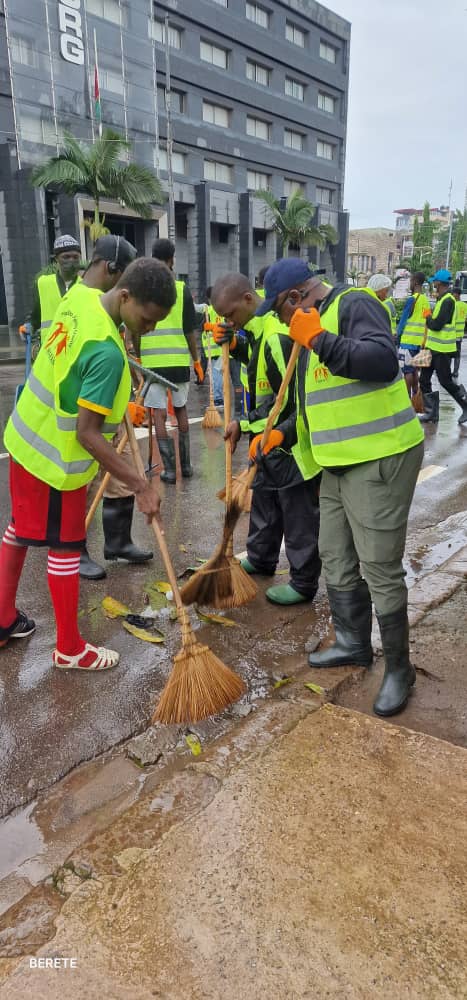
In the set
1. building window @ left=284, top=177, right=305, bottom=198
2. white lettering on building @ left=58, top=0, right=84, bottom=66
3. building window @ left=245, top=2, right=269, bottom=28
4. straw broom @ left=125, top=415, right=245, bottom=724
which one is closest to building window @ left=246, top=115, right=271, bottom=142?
building window @ left=284, top=177, right=305, bottom=198

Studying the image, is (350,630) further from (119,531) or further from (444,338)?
(444,338)

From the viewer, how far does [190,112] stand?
30.3 m

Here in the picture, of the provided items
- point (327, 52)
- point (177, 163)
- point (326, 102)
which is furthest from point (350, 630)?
point (327, 52)

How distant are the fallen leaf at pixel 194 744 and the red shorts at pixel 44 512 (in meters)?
0.95

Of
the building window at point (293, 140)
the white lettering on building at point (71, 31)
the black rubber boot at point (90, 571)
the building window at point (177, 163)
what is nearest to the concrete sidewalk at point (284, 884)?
the black rubber boot at point (90, 571)

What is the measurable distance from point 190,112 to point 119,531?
30967 mm

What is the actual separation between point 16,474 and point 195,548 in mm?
1958

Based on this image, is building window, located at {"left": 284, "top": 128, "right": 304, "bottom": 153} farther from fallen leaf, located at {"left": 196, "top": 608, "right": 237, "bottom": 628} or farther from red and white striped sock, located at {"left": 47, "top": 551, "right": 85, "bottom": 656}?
red and white striped sock, located at {"left": 47, "top": 551, "right": 85, "bottom": 656}

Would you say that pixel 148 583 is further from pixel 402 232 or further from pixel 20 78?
pixel 402 232

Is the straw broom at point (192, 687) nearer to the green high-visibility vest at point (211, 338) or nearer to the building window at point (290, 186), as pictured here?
the green high-visibility vest at point (211, 338)

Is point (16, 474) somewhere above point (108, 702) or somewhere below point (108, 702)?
above

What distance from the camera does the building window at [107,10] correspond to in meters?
23.8

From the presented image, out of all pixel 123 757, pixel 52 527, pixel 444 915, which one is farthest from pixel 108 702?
pixel 444 915

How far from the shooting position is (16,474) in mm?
2967
